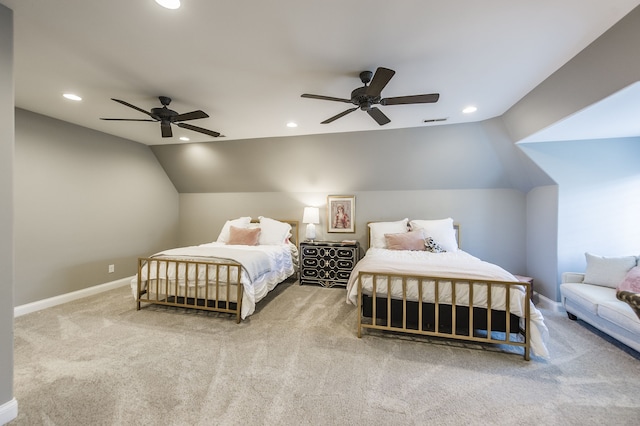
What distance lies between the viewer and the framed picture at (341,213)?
15.8 ft

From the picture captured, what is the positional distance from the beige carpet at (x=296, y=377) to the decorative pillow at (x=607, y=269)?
56 centimetres

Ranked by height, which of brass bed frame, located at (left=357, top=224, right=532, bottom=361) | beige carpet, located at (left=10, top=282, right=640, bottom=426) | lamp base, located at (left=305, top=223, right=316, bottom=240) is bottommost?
beige carpet, located at (left=10, top=282, right=640, bottom=426)

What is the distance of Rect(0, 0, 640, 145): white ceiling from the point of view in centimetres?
156

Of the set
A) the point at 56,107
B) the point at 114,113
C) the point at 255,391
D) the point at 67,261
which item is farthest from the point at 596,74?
the point at 67,261

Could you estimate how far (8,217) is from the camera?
5.17 ft

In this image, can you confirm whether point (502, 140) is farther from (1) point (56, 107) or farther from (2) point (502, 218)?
(1) point (56, 107)

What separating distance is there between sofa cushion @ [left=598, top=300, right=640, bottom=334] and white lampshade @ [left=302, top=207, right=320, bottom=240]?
3655 mm

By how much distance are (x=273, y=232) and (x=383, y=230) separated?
1948mm

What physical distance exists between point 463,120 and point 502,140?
629mm

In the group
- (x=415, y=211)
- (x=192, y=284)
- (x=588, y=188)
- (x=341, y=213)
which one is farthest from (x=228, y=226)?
(x=588, y=188)

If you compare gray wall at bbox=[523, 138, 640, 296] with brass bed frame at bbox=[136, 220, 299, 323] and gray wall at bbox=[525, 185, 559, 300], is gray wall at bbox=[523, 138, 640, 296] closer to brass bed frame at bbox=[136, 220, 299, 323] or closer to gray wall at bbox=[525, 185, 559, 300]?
gray wall at bbox=[525, 185, 559, 300]

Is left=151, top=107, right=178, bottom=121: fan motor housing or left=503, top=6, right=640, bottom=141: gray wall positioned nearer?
left=503, top=6, right=640, bottom=141: gray wall

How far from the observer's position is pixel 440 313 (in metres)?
2.56

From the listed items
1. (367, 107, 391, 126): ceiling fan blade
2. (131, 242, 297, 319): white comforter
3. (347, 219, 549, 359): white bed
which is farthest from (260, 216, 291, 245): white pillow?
(367, 107, 391, 126): ceiling fan blade
